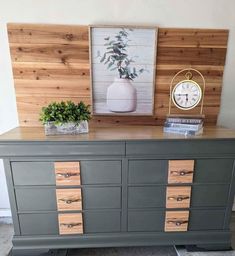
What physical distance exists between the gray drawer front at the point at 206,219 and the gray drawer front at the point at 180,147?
491mm

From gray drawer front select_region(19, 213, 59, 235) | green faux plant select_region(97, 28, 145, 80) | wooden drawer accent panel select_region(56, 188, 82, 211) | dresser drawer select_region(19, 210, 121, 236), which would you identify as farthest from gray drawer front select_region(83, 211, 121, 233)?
green faux plant select_region(97, 28, 145, 80)

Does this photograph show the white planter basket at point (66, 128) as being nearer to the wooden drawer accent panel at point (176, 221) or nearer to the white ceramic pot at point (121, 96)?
the white ceramic pot at point (121, 96)

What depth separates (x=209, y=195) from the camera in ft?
4.83

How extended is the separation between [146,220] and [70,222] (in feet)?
1.89

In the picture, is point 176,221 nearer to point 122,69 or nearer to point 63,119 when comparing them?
point 63,119

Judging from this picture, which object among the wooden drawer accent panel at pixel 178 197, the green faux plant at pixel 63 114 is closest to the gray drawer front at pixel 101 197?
the wooden drawer accent panel at pixel 178 197

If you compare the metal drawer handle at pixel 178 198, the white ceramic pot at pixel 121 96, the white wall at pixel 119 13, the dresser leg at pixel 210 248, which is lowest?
the dresser leg at pixel 210 248

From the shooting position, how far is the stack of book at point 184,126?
1446 millimetres

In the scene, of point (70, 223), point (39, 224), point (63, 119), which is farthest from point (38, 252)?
point (63, 119)

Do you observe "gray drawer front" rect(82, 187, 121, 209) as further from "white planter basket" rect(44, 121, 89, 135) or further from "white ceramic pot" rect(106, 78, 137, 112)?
"white ceramic pot" rect(106, 78, 137, 112)

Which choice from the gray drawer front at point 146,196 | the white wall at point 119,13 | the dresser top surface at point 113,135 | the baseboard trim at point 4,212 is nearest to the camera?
the dresser top surface at point 113,135

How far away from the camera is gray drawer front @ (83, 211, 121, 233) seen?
146cm

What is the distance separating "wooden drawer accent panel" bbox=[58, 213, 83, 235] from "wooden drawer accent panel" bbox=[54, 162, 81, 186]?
10.3 inches

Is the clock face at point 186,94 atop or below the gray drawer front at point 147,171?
atop
